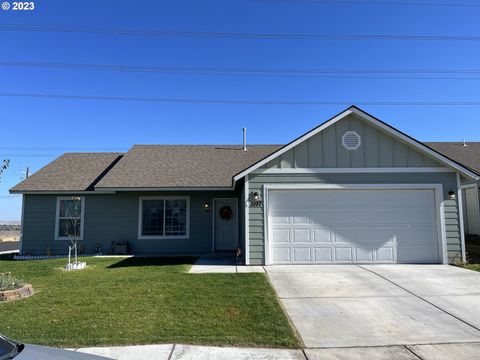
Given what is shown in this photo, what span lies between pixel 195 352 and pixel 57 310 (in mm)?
3151

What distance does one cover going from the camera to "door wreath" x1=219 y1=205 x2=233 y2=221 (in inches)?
594

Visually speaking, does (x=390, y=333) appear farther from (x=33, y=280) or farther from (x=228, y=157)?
(x=228, y=157)

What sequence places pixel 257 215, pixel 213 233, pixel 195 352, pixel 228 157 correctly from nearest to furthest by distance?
pixel 195 352
pixel 257 215
pixel 213 233
pixel 228 157

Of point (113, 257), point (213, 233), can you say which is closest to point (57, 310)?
point (113, 257)

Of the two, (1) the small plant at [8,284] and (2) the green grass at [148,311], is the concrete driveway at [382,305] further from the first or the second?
(1) the small plant at [8,284]

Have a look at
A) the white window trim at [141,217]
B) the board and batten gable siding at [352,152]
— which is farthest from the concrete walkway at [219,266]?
the board and batten gable siding at [352,152]

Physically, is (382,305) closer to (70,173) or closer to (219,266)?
(219,266)

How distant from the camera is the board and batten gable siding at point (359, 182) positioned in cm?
1129

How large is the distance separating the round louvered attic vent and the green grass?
15.8 ft

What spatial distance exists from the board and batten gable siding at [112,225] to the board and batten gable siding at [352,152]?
4.31 m

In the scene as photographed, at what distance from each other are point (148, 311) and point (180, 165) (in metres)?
10.3

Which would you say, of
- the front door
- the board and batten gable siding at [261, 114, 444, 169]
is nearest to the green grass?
the board and batten gable siding at [261, 114, 444, 169]

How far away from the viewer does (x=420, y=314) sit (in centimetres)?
642

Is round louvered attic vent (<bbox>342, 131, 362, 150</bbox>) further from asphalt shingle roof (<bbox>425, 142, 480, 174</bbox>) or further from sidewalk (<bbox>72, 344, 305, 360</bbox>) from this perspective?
asphalt shingle roof (<bbox>425, 142, 480, 174</bbox>)
